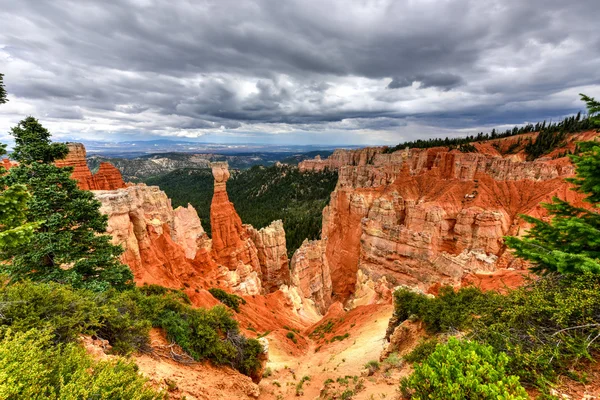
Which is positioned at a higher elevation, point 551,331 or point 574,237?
point 574,237

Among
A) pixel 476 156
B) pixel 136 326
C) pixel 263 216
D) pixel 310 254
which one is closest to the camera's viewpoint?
pixel 136 326

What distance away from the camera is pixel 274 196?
421ft

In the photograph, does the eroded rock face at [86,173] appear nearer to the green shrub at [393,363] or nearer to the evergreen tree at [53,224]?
the evergreen tree at [53,224]

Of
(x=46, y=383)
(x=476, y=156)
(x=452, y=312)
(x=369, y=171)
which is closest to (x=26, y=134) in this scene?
(x=46, y=383)

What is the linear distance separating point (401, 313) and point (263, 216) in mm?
82518

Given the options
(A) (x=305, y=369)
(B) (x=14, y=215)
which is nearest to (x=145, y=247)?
(A) (x=305, y=369)

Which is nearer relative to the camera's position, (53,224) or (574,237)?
(574,237)

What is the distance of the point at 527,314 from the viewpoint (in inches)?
280

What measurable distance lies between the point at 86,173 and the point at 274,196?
101m

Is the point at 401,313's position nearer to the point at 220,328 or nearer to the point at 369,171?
the point at 220,328

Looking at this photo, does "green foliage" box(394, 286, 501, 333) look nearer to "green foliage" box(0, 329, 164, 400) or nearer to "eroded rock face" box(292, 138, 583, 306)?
"green foliage" box(0, 329, 164, 400)

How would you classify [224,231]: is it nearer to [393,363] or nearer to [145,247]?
[145,247]

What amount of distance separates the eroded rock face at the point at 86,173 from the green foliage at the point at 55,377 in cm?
2128

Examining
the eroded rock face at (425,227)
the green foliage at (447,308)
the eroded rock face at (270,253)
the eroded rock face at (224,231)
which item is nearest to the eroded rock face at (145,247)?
the eroded rock face at (224,231)
